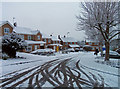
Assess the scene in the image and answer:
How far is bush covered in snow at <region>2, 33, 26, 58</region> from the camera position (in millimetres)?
14477

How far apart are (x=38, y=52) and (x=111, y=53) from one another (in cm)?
1730

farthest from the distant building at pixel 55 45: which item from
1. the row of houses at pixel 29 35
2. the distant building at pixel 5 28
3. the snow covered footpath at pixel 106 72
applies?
the snow covered footpath at pixel 106 72

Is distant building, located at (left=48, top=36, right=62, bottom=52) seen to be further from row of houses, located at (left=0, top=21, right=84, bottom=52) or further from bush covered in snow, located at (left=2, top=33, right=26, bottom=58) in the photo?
bush covered in snow, located at (left=2, top=33, right=26, bottom=58)

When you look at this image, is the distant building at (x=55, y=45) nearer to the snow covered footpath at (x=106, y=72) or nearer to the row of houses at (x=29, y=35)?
the row of houses at (x=29, y=35)

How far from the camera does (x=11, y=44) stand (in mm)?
14672

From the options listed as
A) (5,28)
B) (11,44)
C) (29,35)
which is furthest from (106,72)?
(29,35)

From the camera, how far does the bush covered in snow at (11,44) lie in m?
14.5

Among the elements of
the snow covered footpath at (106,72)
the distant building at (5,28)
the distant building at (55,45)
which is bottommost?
the snow covered footpath at (106,72)

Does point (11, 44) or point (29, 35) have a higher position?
point (29, 35)

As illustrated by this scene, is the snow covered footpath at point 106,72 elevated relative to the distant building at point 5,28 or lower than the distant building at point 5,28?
lower

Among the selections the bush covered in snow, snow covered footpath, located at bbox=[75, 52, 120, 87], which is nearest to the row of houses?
the bush covered in snow

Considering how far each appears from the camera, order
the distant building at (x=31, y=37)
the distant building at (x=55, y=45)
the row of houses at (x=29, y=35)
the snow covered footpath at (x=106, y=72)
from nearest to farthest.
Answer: the snow covered footpath at (x=106, y=72), the row of houses at (x=29, y=35), the distant building at (x=31, y=37), the distant building at (x=55, y=45)

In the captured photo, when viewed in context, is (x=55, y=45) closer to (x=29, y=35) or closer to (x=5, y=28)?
(x=29, y=35)

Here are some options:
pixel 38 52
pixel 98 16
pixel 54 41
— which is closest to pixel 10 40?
pixel 38 52
